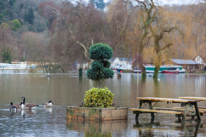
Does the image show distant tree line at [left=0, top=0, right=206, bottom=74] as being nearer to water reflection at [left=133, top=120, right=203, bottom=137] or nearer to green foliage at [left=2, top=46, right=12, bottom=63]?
green foliage at [left=2, top=46, right=12, bottom=63]

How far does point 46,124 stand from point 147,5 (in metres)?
47.1

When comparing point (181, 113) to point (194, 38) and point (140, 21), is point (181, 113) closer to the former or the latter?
point (194, 38)

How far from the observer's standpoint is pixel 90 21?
63.1 m

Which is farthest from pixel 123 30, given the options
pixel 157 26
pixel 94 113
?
pixel 94 113

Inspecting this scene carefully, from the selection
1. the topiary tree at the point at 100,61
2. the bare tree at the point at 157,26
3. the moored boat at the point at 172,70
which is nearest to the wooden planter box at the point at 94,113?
the topiary tree at the point at 100,61

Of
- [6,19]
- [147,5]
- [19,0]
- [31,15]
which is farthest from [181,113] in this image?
[19,0]

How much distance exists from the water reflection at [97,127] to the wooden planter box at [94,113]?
25 centimetres

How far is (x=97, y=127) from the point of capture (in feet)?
38.8

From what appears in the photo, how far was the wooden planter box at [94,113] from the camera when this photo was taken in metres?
12.9

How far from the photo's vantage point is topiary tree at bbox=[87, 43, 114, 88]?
15.6 m

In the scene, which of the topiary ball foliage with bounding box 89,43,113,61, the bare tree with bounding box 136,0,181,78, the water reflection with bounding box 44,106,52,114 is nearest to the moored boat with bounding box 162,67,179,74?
the bare tree with bounding box 136,0,181,78

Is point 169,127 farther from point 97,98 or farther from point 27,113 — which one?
point 27,113

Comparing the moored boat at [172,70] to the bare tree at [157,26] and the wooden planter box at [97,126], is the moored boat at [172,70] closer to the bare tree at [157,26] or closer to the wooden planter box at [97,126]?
the bare tree at [157,26]

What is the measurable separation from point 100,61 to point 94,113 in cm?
388
